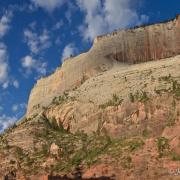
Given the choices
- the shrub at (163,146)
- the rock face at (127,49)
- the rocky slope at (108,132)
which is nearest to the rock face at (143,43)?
the rock face at (127,49)

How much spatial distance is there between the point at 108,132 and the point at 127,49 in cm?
2838

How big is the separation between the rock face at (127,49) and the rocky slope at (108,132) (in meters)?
3.85

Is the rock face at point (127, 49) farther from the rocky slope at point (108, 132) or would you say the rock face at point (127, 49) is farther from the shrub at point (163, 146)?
the shrub at point (163, 146)

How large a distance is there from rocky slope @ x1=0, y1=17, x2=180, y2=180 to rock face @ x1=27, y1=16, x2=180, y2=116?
3.85 metres

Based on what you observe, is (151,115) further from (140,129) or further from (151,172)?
(151,172)

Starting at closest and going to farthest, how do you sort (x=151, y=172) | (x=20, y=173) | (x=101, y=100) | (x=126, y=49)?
(x=151, y=172), (x=20, y=173), (x=101, y=100), (x=126, y=49)

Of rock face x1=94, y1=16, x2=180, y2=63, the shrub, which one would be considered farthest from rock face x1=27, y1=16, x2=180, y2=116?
the shrub

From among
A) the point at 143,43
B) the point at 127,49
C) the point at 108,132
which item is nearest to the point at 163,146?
the point at 108,132

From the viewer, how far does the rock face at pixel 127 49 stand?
90250mm

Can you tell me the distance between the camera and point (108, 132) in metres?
66.2

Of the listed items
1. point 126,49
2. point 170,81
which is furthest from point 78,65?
point 170,81

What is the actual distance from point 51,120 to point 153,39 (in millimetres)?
26624

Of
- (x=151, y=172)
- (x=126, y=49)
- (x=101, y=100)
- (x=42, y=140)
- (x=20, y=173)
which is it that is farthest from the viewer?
(x=126, y=49)

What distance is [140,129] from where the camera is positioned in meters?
63.6
